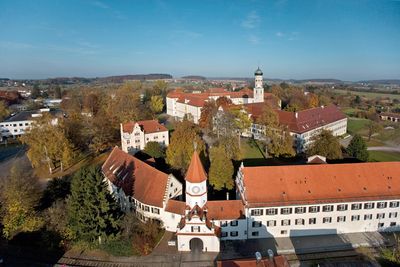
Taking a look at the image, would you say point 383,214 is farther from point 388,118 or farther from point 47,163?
point 388,118

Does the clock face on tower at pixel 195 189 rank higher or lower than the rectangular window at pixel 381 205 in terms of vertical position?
higher

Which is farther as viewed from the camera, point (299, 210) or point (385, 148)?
point (385, 148)

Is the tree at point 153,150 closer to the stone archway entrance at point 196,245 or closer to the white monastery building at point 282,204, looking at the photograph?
the white monastery building at point 282,204

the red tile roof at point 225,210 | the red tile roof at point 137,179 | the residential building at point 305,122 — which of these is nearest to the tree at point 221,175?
the red tile roof at point 225,210

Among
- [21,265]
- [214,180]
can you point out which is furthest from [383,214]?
[21,265]

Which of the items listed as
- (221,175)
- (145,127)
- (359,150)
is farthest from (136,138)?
(359,150)

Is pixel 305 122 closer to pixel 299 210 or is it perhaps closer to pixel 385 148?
pixel 385 148

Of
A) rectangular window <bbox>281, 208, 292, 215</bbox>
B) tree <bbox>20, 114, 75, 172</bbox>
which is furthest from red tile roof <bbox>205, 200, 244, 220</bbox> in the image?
tree <bbox>20, 114, 75, 172</bbox>
